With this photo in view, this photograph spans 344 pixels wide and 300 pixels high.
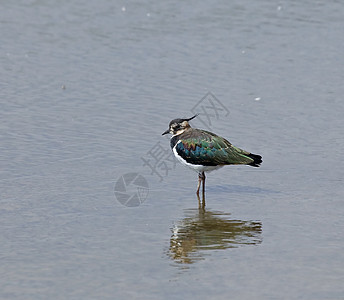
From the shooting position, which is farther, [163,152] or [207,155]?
[163,152]

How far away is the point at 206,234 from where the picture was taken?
36.0 ft

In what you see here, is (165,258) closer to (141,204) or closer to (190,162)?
(141,204)

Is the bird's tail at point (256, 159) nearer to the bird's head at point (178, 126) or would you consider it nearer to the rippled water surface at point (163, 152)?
the rippled water surface at point (163, 152)

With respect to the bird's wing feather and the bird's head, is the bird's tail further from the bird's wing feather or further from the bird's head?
the bird's head

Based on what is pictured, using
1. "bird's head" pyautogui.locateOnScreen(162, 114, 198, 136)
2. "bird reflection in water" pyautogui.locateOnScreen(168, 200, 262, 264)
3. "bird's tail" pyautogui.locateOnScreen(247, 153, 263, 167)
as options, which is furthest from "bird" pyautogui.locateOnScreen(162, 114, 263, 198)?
"bird reflection in water" pyautogui.locateOnScreen(168, 200, 262, 264)

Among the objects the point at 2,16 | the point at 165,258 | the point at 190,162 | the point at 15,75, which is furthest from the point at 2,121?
the point at 2,16

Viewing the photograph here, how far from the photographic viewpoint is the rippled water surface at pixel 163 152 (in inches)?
371

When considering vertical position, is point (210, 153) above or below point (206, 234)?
above

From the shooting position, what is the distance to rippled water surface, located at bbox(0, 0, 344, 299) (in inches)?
371

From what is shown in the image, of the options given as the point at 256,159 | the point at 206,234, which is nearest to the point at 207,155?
the point at 256,159

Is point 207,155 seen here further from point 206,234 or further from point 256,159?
point 206,234

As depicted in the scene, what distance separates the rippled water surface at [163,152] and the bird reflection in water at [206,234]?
0.12 ft

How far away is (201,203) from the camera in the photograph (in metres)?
12.3

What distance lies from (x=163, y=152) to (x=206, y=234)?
3931 millimetres
